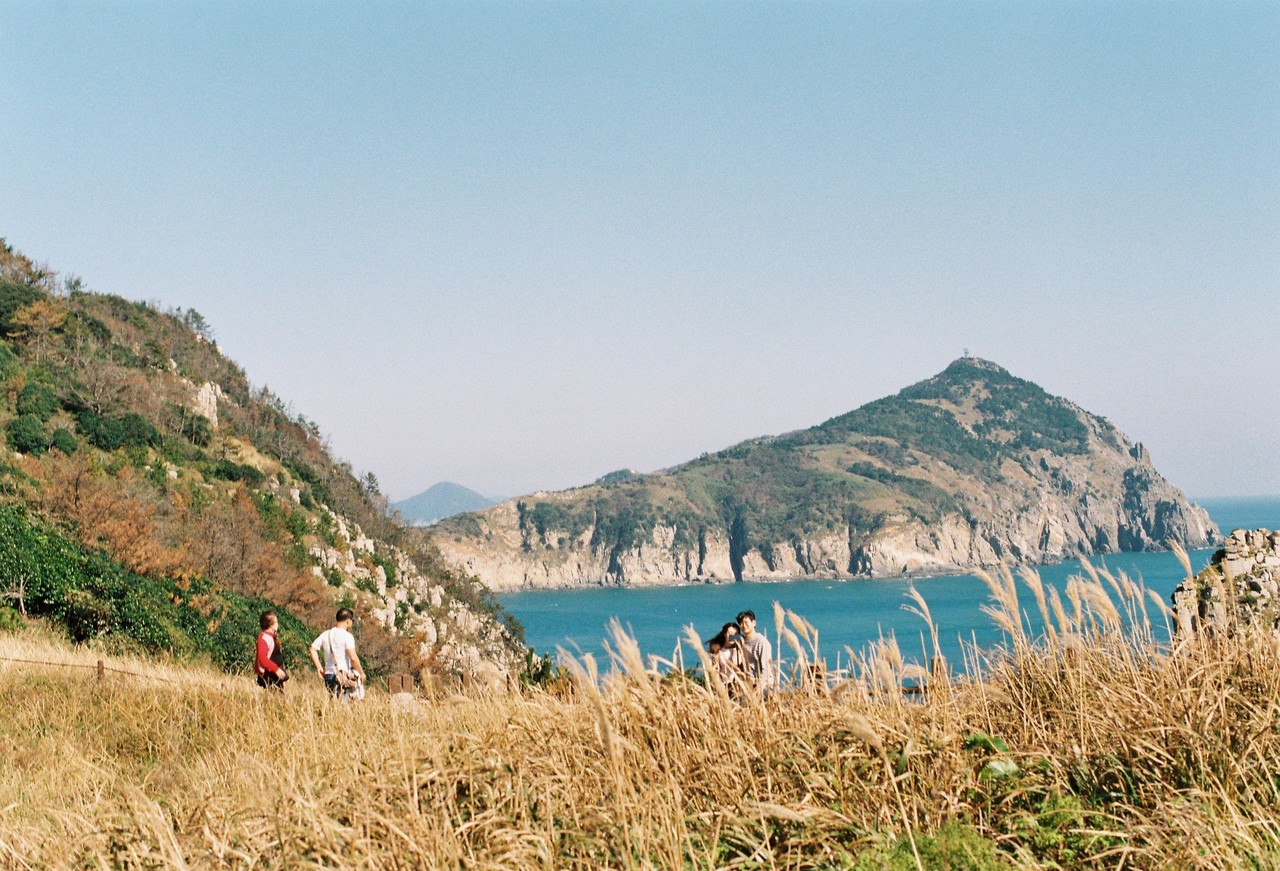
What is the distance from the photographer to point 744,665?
6.13 meters

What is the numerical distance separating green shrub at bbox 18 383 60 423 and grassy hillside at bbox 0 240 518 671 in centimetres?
8

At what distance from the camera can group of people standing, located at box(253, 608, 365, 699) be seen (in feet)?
35.6

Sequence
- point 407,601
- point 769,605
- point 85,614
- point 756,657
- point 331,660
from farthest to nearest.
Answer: point 769,605 → point 407,601 → point 85,614 → point 331,660 → point 756,657

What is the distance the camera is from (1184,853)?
12.3ft

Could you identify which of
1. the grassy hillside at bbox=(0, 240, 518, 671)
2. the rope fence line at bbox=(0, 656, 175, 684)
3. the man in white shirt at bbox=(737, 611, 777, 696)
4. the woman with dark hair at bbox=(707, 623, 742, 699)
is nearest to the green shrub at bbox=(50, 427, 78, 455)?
the grassy hillside at bbox=(0, 240, 518, 671)

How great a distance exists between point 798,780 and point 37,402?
3327 cm

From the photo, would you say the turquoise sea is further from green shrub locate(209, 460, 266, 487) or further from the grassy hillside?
green shrub locate(209, 460, 266, 487)

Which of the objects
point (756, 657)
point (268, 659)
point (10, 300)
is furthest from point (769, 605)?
point (756, 657)

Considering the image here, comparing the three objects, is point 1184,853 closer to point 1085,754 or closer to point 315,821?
point 1085,754

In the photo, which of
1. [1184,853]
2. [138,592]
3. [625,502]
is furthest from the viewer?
[625,502]

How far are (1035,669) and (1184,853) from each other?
1.97 m

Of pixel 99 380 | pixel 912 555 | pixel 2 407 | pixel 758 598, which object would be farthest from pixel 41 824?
pixel 912 555

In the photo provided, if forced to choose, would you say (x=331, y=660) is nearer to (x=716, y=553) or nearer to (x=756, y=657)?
(x=756, y=657)

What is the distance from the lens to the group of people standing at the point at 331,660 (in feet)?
35.6
